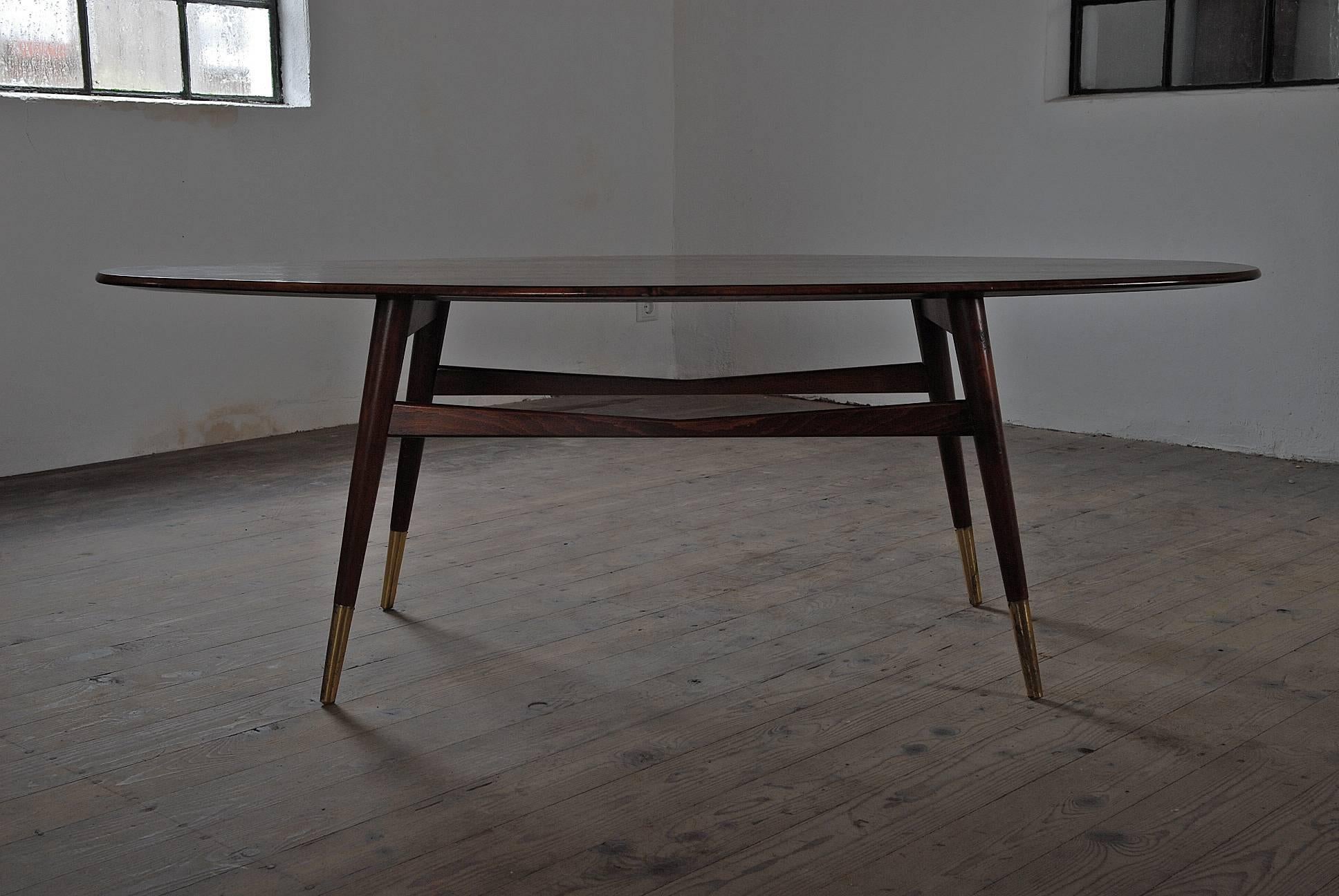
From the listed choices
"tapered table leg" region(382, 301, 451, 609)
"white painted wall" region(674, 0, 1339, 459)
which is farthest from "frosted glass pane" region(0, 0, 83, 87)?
"white painted wall" region(674, 0, 1339, 459)

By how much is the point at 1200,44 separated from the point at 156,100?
2846 mm

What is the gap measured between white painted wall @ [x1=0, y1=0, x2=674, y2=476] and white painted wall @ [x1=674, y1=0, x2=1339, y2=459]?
32cm

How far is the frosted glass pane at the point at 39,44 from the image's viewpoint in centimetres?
321

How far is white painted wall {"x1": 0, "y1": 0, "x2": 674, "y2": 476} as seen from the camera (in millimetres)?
3307

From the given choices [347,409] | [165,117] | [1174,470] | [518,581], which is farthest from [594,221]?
[518,581]

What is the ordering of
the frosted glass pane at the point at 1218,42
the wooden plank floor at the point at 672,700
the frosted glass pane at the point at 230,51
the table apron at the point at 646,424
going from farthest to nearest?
the frosted glass pane at the point at 230,51, the frosted glass pane at the point at 1218,42, the table apron at the point at 646,424, the wooden plank floor at the point at 672,700

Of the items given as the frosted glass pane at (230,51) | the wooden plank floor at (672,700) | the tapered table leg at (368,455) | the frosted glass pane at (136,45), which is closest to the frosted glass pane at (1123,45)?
the wooden plank floor at (672,700)

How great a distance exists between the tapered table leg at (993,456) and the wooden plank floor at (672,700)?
10 cm

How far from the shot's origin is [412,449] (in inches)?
81.4

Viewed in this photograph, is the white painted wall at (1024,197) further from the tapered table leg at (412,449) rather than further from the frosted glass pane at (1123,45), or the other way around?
the tapered table leg at (412,449)

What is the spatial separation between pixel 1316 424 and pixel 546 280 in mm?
2600

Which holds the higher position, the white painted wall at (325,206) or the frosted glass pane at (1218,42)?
the frosted glass pane at (1218,42)

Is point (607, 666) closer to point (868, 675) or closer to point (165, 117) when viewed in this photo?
point (868, 675)

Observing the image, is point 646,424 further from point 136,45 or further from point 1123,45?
point 1123,45
